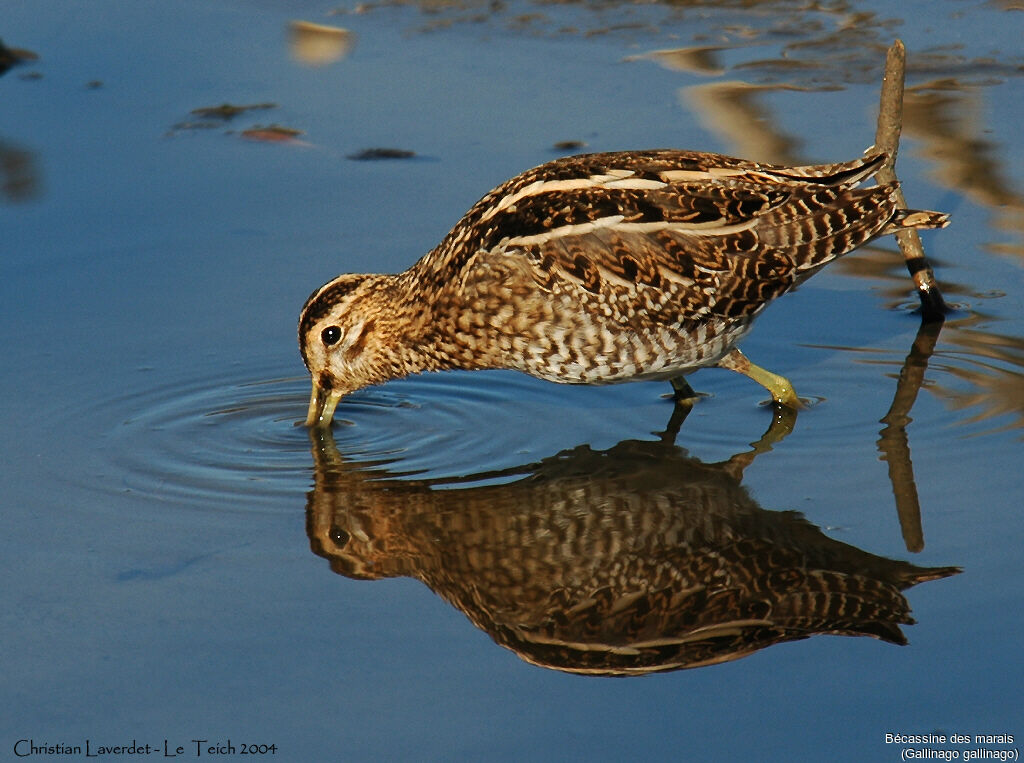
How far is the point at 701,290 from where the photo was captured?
352 inches

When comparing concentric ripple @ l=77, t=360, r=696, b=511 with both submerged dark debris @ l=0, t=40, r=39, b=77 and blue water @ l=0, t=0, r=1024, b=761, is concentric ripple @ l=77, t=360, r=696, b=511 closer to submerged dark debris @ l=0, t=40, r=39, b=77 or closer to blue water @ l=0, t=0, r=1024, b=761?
blue water @ l=0, t=0, r=1024, b=761

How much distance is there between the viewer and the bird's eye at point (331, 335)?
30.8 ft

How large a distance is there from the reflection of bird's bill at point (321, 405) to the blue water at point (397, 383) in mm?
111

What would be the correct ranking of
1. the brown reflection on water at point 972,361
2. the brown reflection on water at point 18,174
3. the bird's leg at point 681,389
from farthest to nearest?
1. the brown reflection on water at point 18,174
2. the bird's leg at point 681,389
3. the brown reflection on water at point 972,361

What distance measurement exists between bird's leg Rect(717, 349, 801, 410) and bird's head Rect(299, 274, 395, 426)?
198 centimetres

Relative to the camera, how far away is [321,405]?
9508 mm

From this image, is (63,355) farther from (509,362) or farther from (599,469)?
(599,469)

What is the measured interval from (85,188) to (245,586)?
5498mm

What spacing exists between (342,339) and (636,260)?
5.79 feet

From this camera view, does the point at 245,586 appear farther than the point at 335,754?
Yes

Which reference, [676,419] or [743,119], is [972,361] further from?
[743,119]

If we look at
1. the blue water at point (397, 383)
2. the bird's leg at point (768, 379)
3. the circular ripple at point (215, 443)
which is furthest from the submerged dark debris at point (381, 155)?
the bird's leg at point (768, 379)

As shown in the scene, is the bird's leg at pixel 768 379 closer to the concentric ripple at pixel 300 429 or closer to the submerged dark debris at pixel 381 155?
the concentric ripple at pixel 300 429

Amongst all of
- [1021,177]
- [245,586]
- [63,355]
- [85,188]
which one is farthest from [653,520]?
[85,188]
